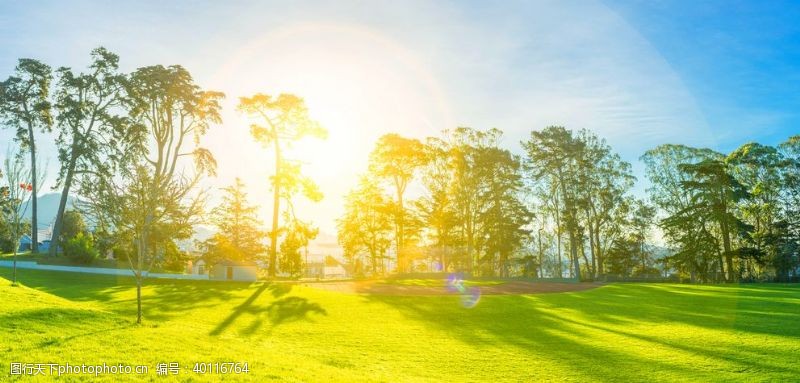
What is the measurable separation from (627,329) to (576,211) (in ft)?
139

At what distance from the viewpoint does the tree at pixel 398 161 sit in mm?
48781

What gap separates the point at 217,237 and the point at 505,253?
3609cm

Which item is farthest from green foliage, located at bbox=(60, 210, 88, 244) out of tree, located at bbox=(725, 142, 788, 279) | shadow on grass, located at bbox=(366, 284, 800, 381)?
tree, located at bbox=(725, 142, 788, 279)

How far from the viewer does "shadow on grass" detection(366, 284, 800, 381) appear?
12109 mm

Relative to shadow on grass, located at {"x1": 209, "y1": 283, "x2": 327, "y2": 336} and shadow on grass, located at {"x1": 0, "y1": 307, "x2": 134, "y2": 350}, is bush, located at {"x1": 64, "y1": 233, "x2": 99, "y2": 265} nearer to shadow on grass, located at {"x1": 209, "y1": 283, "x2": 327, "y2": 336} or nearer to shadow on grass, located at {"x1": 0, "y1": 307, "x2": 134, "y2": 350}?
shadow on grass, located at {"x1": 209, "y1": 283, "x2": 327, "y2": 336}

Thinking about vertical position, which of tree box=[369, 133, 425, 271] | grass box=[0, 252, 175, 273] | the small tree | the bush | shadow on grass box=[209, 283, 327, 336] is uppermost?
tree box=[369, 133, 425, 271]

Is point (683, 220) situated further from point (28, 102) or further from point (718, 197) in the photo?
point (28, 102)

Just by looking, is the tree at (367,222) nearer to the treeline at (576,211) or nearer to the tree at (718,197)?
the treeline at (576,211)

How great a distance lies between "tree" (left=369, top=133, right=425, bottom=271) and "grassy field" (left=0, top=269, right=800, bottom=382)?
970 inches

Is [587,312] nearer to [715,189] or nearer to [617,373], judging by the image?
[617,373]

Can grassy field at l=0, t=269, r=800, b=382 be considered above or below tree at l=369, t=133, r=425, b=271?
below

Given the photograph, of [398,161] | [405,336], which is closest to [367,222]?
[398,161]

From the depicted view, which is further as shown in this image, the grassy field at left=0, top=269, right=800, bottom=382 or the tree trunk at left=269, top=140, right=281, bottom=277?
the tree trunk at left=269, top=140, right=281, bottom=277

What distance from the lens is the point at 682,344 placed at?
48.7 feet
